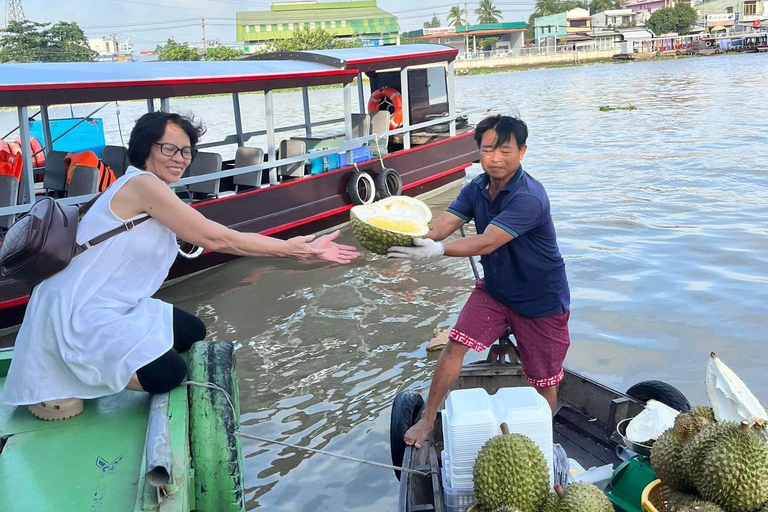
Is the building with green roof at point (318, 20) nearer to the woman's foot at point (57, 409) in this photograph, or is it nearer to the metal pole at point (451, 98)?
the metal pole at point (451, 98)

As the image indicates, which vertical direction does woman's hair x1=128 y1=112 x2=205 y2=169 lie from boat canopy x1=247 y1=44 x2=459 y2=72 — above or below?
below

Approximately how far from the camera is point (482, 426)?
2.63m

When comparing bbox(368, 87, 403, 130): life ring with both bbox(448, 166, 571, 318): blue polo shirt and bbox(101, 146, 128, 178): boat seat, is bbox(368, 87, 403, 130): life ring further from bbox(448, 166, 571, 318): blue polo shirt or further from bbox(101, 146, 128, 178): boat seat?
bbox(448, 166, 571, 318): blue polo shirt

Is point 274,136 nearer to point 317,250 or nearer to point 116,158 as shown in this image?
point 116,158

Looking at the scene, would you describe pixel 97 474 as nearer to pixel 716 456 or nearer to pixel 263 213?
pixel 716 456

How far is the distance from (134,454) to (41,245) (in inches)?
32.9

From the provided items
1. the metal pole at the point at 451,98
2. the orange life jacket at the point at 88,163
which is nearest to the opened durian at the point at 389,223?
the orange life jacket at the point at 88,163

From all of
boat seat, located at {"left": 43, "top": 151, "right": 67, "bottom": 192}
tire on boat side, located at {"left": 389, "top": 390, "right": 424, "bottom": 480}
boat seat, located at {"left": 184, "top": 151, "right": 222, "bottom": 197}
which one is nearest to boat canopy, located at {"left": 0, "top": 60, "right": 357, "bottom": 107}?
boat seat, located at {"left": 184, "top": 151, "right": 222, "bottom": 197}

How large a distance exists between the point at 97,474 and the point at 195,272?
19.4ft

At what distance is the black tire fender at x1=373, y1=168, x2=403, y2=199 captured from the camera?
10.0 m

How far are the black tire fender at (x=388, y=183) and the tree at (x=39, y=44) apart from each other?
22647 mm

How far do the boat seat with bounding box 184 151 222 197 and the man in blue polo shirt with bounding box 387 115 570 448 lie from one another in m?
4.95

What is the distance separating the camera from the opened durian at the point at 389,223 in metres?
3.41

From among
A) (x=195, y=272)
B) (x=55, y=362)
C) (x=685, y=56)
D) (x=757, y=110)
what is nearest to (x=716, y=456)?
(x=55, y=362)
